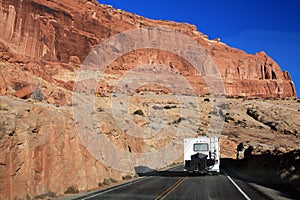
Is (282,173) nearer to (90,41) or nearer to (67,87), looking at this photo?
(67,87)

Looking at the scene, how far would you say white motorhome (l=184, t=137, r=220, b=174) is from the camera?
24309 mm

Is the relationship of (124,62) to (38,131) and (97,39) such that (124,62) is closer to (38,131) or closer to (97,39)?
(97,39)

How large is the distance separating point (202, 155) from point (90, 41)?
8629cm

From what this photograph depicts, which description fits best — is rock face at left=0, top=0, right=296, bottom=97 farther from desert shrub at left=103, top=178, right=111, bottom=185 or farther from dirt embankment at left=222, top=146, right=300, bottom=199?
dirt embankment at left=222, top=146, right=300, bottom=199

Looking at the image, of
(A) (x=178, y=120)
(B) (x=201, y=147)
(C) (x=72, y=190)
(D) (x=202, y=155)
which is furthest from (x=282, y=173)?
(A) (x=178, y=120)

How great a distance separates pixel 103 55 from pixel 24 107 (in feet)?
310

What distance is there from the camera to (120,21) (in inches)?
4956

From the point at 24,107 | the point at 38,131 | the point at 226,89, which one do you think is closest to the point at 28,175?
the point at 38,131

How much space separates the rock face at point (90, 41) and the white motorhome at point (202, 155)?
136 feet

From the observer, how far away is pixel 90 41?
342 feet

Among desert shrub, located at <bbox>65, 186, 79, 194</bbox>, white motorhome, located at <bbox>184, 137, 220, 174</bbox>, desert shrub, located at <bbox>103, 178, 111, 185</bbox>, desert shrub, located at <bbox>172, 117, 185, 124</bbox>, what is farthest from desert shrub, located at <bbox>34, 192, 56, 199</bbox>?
desert shrub, located at <bbox>172, 117, 185, 124</bbox>

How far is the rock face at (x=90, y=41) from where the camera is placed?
81.1 meters

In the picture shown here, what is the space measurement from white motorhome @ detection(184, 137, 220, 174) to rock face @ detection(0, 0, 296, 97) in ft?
136

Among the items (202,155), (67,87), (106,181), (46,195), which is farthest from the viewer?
(67,87)
